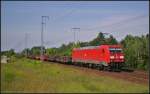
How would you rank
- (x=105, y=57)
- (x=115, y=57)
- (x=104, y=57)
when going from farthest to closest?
(x=104, y=57), (x=105, y=57), (x=115, y=57)

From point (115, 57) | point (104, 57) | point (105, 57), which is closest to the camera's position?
point (115, 57)

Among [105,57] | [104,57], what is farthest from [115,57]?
[104,57]

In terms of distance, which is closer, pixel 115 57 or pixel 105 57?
pixel 115 57

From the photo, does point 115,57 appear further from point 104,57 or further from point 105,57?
point 104,57

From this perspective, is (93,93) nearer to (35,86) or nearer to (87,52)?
(35,86)

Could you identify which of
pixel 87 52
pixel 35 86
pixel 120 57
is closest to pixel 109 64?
pixel 120 57

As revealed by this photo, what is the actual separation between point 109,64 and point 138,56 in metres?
11.3

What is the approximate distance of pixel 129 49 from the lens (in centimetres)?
5262

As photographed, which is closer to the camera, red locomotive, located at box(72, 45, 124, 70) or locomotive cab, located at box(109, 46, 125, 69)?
locomotive cab, located at box(109, 46, 125, 69)

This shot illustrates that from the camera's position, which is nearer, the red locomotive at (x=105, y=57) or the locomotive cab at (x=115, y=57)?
the locomotive cab at (x=115, y=57)

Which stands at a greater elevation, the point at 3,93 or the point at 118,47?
the point at 118,47

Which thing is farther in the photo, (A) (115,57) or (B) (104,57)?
(B) (104,57)

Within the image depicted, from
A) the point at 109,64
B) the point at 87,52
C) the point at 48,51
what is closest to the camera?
the point at 109,64

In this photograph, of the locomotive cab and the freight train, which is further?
the freight train
